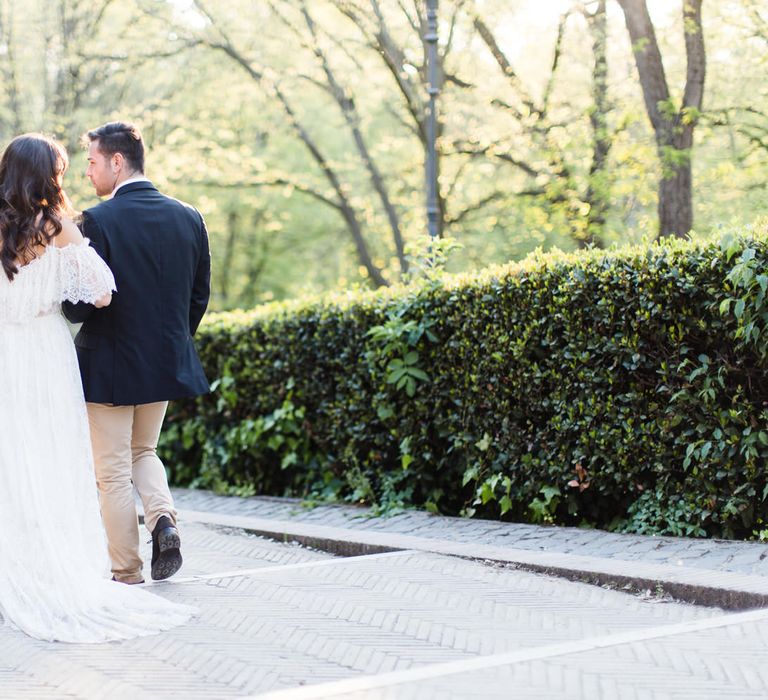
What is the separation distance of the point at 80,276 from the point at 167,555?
1441mm

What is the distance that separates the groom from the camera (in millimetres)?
5566

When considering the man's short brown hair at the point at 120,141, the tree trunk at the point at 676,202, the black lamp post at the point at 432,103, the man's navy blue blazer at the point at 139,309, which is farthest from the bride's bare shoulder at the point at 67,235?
the black lamp post at the point at 432,103

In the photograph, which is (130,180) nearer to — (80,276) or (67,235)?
(67,235)

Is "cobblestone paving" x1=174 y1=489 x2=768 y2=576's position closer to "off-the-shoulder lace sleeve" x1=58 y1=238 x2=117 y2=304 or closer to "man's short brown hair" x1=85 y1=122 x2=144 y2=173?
"off-the-shoulder lace sleeve" x1=58 y1=238 x2=117 y2=304

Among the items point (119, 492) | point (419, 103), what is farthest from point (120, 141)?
point (419, 103)

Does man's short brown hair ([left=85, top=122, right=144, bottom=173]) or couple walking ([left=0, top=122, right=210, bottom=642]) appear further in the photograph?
man's short brown hair ([left=85, top=122, right=144, bottom=173])

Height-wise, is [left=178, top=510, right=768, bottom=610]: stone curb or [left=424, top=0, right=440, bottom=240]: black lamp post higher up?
[left=424, top=0, right=440, bottom=240]: black lamp post

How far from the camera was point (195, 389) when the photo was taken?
5.75 m

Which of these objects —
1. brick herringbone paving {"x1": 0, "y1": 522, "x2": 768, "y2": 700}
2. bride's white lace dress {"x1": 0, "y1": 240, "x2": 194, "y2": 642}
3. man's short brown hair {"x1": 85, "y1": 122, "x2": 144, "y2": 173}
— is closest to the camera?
brick herringbone paving {"x1": 0, "y1": 522, "x2": 768, "y2": 700}

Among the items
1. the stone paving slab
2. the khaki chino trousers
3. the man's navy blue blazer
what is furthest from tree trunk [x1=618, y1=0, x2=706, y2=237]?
the khaki chino trousers

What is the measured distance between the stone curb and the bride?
2.00m

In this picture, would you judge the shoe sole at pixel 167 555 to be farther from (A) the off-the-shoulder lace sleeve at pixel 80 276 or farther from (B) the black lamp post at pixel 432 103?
(B) the black lamp post at pixel 432 103

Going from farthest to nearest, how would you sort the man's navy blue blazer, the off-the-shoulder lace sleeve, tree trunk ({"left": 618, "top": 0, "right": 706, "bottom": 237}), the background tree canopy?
the background tree canopy < tree trunk ({"left": 618, "top": 0, "right": 706, "bottom": 237}) < the man's navy blue blazer < the off-the-shoulder lace sleeve

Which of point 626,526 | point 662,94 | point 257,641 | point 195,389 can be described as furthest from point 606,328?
point 662,94
